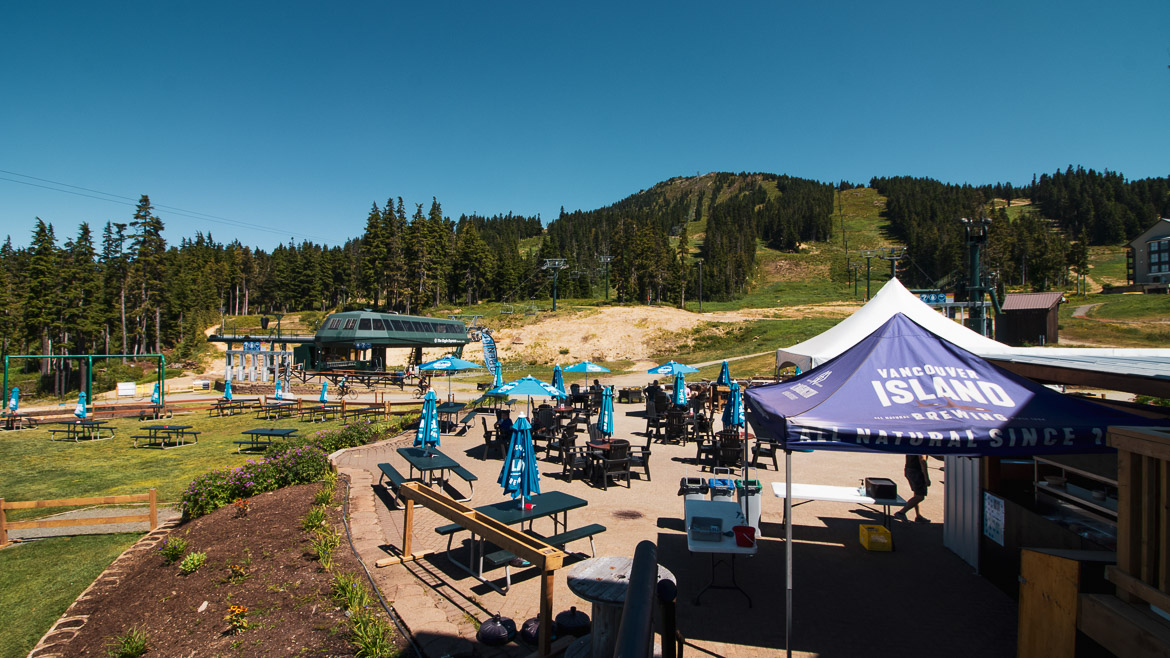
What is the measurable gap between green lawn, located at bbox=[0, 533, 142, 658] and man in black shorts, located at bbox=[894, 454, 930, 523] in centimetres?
1122

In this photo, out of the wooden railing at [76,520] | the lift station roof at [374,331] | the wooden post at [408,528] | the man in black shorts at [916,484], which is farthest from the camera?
the lift station roof at [374,331]

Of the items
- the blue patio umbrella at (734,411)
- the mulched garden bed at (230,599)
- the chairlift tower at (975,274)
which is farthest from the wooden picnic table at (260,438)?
the chairlift tower at (975,274)

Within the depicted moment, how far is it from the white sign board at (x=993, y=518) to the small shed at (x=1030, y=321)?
125 ft

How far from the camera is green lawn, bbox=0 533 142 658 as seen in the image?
6109mm

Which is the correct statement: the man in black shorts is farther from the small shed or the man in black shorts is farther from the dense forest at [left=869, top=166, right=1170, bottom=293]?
the dense forest at [left=869, top=166, right=1170, bottom=293]

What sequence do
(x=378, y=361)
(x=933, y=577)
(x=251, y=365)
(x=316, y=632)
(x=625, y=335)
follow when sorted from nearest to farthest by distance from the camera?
1. (x=316, y=632)
2. (x=933, y=577)
3. (x=251, y=365)
4. (x=378, y=361)
5. (x=625, y=335)

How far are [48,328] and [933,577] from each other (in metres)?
68.7

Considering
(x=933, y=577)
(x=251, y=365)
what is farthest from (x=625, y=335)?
(x=933, y=577)

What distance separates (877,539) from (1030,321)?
41.2 m

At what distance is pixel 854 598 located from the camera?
19.5ft

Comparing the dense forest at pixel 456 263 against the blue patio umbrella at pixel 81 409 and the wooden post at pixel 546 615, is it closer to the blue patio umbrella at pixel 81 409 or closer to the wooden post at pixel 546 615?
the blue patio umbrella at pixel 81 409

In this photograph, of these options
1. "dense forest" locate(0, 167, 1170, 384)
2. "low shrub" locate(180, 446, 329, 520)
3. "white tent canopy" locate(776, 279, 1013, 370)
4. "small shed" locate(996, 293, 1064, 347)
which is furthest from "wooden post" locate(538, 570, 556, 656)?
"dense forest" locate(0, 167, 1170, 384)

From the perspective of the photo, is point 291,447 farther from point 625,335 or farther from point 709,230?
point 709,230

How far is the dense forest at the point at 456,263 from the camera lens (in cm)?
5412
